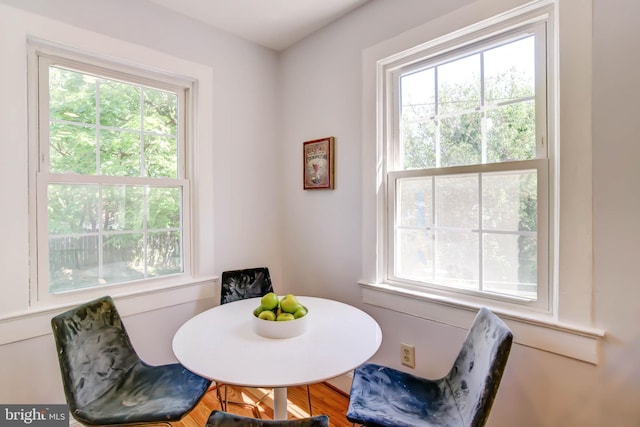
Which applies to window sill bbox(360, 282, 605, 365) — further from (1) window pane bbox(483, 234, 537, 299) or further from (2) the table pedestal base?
(2) the table pedestal base

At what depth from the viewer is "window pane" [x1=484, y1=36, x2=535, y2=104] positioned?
146 cm

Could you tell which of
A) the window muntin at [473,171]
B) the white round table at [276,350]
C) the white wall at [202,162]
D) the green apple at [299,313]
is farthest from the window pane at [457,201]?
the white wall at [202,162]

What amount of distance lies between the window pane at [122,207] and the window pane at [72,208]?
5cm

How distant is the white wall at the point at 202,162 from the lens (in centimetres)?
152

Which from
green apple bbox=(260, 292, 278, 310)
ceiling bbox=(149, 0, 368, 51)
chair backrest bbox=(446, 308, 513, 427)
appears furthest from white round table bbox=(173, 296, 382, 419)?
ceiling bbox=(149, 0, 368, 51)

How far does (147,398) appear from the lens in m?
1.39

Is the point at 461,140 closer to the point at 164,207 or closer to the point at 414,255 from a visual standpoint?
the point at 414,255

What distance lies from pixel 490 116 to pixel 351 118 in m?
0.87

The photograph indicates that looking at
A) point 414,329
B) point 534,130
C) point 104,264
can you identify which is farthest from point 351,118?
point 104,264

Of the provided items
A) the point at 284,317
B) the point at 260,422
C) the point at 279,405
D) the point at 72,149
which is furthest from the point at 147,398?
the point at 72,149

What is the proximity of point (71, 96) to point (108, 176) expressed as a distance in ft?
1.57

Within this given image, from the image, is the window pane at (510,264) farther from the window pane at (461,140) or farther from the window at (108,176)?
the window at (108,176)

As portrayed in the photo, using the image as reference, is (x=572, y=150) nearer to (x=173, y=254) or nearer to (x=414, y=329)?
(x=414, y=329)

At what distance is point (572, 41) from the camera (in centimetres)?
127
